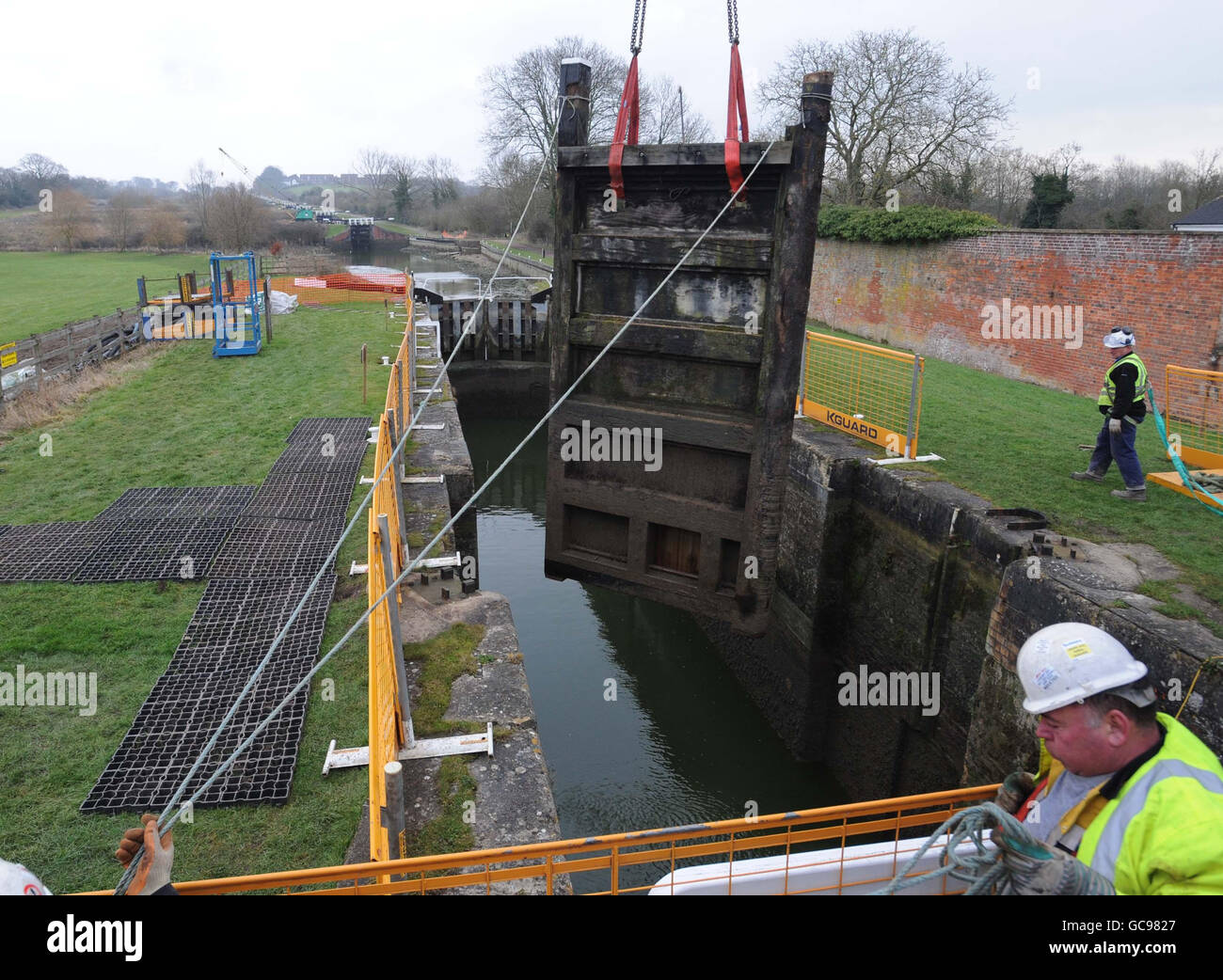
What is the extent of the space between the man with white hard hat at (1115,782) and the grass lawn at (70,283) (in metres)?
25.6

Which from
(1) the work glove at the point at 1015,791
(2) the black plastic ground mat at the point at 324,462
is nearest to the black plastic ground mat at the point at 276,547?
(2) the black plastic ground mat at the point at 324,462

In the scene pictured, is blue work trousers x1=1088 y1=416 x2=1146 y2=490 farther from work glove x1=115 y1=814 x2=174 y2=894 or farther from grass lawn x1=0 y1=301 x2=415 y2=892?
work glove x1=115 y1=814 x2=174 y2=894

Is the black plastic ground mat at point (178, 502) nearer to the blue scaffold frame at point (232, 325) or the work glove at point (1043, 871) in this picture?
the work glove at point (1043, 871)

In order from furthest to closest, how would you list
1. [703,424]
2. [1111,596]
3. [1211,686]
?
[703,424], [1111,596], [1211,686]

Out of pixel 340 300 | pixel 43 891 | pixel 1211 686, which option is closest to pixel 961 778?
pixel 1211 686

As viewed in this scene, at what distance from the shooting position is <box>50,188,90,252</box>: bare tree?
4794 cm

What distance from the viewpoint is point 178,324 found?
19.6 m

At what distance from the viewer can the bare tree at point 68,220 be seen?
47938 mm

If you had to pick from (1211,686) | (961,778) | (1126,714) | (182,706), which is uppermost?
(1126,714)

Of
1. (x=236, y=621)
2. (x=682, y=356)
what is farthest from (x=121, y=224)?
(x=682, y=356)

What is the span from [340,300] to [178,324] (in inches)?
319

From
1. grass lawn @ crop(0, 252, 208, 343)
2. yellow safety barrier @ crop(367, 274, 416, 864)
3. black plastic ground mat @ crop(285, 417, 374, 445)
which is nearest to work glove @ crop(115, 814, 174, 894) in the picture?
yellow safety barrier @ crop(367, 274, 416, 864)

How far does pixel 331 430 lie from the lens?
38.2 ft

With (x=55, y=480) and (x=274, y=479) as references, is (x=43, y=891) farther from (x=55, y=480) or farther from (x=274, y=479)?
(x=55, y=480)
